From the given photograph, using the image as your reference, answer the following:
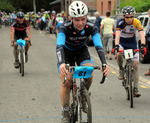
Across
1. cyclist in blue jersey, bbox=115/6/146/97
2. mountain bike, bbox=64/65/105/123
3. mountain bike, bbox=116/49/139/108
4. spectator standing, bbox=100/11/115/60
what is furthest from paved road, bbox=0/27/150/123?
spectator standing, bbox=100/11/115/60

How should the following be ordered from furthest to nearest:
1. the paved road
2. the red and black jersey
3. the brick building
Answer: the brick building < the red and black jersey < the paved road

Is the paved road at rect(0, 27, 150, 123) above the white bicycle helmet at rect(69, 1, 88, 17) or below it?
below

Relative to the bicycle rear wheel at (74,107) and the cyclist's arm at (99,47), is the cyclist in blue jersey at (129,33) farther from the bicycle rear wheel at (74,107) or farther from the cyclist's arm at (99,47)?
the bicycle rear wheel at (74,107)

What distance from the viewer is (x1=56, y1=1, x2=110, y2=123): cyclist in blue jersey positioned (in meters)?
5.49

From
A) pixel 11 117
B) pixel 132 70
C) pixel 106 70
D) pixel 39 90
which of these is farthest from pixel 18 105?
pixel 106 70

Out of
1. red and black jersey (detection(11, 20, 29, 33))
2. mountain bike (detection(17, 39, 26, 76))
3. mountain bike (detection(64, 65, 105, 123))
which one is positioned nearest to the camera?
mountain bike (detection(64, 65, 105, 123))

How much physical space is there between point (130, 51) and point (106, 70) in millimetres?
2944

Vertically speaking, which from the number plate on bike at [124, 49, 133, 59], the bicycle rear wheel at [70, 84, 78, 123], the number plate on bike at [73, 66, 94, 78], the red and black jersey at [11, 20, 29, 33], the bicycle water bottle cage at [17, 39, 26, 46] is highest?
the red and black jersey at [11, 20, 29, 33]

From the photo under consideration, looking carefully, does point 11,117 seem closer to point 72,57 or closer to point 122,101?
point 72,57

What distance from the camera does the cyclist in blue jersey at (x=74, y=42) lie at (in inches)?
216

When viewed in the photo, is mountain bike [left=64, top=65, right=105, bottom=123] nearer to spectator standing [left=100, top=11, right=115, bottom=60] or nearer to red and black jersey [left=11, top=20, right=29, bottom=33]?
red and black jersey [left=11, top=20, right=29, bottom=33]

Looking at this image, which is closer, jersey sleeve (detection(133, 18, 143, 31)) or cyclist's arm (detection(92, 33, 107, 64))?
cyclist's arm (detection(92, 33, 107, 64))

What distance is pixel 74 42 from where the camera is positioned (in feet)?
19.6

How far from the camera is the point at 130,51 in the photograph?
800 cm
